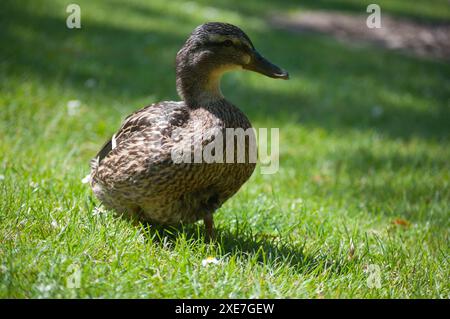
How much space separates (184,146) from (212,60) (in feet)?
1.98

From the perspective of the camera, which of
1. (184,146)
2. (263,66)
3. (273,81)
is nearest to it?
(184,146)

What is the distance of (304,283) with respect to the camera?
292 centimetres

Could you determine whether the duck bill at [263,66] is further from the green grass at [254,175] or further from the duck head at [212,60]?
the green grass at [254,175]

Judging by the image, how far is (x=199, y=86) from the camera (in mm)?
3551

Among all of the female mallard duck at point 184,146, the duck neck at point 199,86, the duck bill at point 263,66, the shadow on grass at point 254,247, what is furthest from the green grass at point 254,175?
the duck bill at point 263,66

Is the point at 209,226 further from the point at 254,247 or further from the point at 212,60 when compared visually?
the point at 212,60

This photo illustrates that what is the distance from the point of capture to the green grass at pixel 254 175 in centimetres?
292

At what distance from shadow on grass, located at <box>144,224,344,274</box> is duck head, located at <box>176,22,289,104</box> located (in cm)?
80

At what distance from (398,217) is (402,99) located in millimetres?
3838

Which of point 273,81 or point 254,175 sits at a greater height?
point 273,81

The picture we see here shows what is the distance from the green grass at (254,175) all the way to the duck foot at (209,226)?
68mm

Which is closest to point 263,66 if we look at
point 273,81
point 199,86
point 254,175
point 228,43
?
point 228,43
